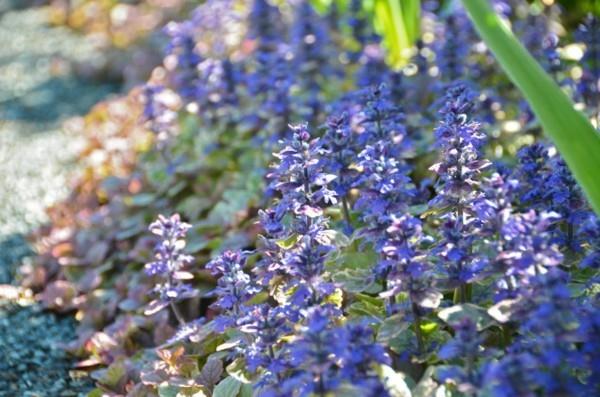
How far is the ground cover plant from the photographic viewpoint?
→ 2125 millimetres

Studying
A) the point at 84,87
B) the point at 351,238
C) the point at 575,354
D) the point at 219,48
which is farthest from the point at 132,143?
the point at 575,354

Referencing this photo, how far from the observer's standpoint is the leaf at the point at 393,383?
2227 mm

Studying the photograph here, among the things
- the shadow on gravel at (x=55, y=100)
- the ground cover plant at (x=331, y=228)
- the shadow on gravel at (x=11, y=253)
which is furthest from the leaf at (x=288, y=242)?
the shadow on gravel at (x=55, y=100)

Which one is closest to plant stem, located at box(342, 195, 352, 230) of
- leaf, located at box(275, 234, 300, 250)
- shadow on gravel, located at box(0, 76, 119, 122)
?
leaf, located at box(275, 234, 300, 250)

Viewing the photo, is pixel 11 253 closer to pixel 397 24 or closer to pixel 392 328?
pixel 397 24

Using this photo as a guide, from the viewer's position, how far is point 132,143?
4.77m

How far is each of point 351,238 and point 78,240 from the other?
171cm

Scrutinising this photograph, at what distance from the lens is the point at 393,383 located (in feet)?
7.36

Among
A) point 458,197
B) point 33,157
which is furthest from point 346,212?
point 33,157

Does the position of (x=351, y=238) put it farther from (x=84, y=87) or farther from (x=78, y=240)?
(x=84, y=87)

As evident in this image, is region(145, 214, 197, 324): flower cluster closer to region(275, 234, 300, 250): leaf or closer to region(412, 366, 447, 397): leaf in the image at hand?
region(275, 234, 300, 250): leaf

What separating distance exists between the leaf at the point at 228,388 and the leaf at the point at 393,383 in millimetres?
470

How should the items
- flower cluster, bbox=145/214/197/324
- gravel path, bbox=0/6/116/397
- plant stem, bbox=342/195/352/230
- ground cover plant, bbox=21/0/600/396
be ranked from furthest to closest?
gravel path, bbox=0/6/116/397 < plant stem, bbox=342/195/352/230 < flower cluster, bbox=145/214/197/324 < ground cover plant, bbox=21/0/600/396

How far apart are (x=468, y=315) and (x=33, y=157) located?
3.56m
